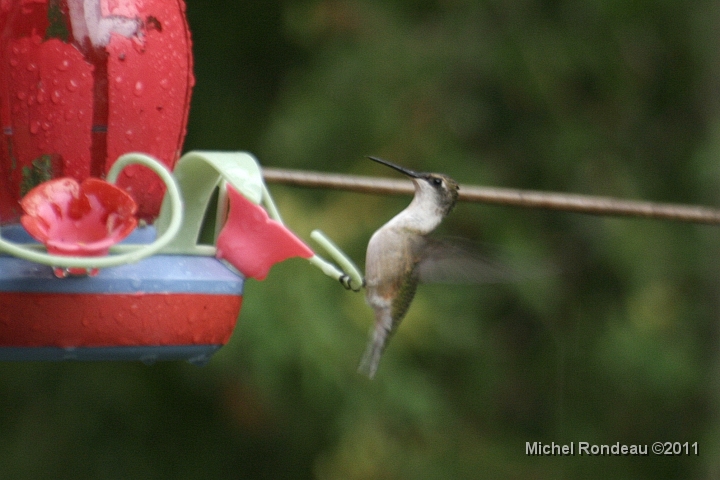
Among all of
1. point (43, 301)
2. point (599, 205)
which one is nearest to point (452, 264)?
point (599, 205)

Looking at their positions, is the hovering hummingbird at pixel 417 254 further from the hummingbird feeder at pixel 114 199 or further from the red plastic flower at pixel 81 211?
the red plastic flower at pixel 81 211

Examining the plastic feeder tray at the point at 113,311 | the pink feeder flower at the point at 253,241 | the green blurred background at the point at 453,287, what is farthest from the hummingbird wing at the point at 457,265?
the green blurred background at the point at 453,287

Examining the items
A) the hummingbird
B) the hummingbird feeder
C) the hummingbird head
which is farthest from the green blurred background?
the hummingbird feeder

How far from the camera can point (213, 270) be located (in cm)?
157

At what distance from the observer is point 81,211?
4.59ft

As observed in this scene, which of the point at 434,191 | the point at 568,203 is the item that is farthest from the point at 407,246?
the point at 568,203

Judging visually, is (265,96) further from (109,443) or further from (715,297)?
(715,297)

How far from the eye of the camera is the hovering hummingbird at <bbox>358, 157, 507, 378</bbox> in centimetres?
192

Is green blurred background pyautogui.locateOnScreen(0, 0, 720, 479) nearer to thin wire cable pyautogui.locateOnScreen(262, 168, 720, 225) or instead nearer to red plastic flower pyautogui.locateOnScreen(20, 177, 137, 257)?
thin wire cable pyautogui.locateOnScreen(262, 168, 720, 225)

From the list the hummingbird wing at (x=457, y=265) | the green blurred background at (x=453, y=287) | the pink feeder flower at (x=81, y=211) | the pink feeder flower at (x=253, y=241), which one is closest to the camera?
the pink feeder flower at (x=81, y=211)

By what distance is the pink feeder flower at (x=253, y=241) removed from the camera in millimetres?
1545

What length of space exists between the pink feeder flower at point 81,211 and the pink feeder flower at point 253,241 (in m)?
0.25

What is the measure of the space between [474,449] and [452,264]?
2.94m

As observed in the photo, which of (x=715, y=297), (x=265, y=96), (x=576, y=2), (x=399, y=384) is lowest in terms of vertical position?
(x=399, y=384)
